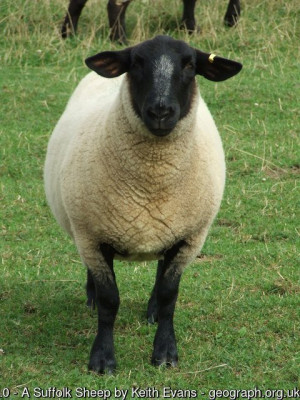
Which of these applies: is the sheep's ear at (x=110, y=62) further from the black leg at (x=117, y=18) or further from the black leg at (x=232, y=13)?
the black leg at (x=232, y=13)

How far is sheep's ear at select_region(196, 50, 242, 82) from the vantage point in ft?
14.9

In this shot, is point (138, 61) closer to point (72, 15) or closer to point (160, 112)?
point (160, 112)

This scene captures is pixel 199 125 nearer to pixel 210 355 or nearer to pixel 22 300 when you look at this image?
pixel 210 355

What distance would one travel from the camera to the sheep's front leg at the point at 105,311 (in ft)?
14.9

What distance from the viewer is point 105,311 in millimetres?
4617

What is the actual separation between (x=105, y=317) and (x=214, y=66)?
1.38m

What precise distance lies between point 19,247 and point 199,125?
2.03m

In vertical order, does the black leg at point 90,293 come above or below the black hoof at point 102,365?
below

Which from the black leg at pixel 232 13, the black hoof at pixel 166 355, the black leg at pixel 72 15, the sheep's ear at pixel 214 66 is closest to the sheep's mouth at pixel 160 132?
the sheep's ear at pixel 214 66

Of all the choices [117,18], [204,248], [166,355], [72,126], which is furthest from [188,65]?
[117,18]

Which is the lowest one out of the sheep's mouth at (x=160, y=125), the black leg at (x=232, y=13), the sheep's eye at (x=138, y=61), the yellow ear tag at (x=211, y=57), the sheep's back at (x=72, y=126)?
the black leg at (x=232, y=13)

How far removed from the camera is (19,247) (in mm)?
6301

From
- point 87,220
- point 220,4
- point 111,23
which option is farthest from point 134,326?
point 220,4

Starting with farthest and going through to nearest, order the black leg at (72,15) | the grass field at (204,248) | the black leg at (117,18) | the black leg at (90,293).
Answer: the black leg at (72,15) < the black leg at (117,18) < the black leg at (90,293) < the grass field at (204,248)
